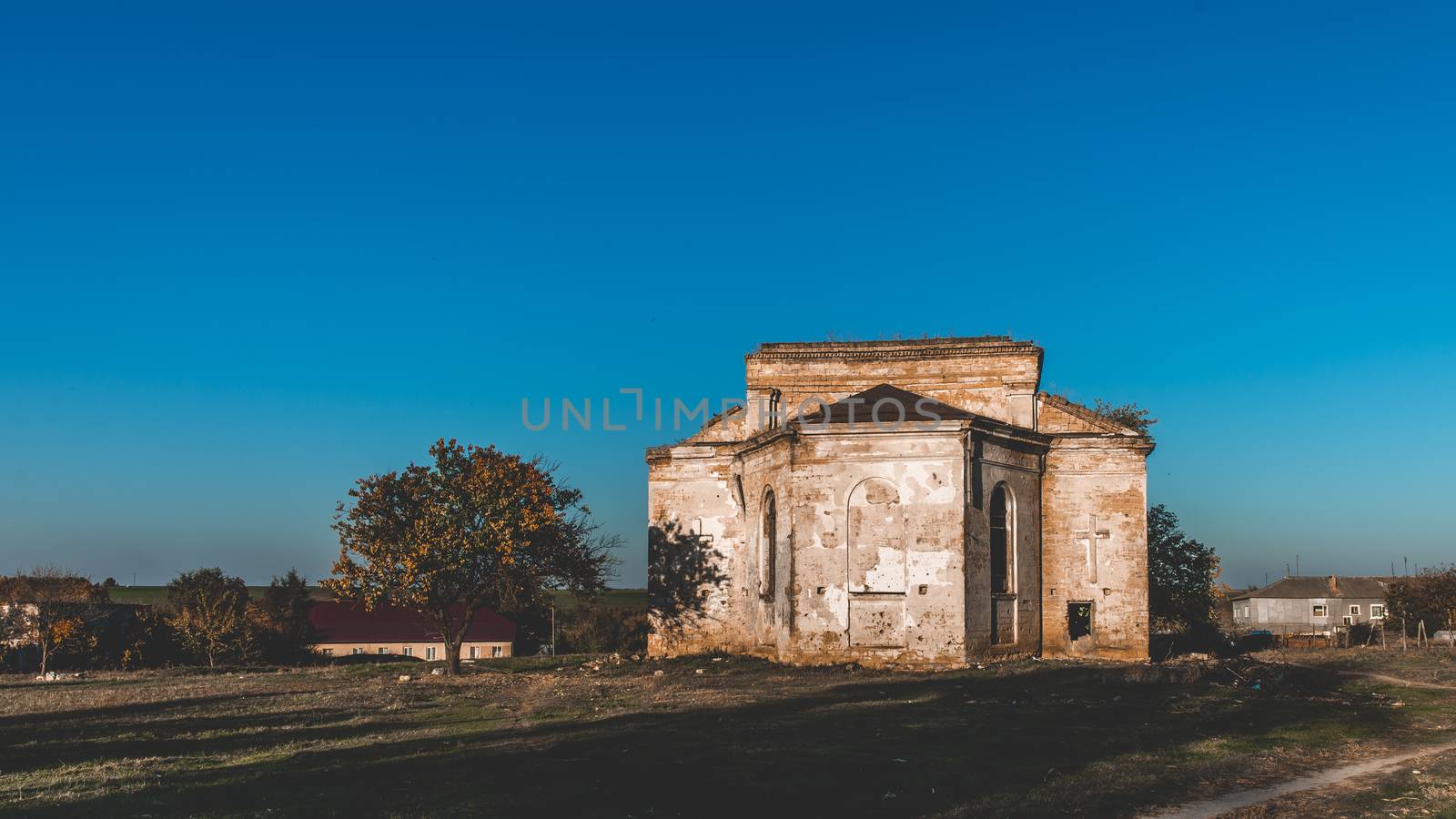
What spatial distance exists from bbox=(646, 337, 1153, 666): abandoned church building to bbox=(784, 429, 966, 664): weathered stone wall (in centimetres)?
4

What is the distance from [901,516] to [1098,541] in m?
6.26

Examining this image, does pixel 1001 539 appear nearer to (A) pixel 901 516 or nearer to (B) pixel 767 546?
(A) pixel 901 516

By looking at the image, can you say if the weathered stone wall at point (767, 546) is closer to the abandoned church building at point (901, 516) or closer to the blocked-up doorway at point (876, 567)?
the abandoned church building at point (901, 516)

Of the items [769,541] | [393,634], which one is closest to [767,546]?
[769,541]

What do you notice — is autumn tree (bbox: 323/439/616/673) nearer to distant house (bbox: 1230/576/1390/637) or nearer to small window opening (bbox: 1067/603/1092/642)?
small window opening (bbox: 1067/603/1092/642)

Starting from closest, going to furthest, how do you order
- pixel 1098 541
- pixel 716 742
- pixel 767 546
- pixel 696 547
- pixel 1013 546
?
pixel 716 742 → pixel 1013 546 → pixel 1098 541 → pixel 767 546 → pixel 696 547

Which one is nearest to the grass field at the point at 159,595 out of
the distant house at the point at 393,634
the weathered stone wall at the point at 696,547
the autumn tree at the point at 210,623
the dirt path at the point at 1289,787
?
the distant house at the point at 393,634

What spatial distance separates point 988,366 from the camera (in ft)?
97.2

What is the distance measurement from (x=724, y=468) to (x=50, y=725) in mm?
17756

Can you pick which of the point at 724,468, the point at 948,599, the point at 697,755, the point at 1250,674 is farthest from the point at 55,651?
the point at 1250,674

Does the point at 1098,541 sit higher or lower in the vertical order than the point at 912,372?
lower

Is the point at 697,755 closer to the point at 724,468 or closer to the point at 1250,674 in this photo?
the point at 1250,674

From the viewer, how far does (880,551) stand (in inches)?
957

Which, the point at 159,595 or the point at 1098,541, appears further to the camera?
the point at 159,595
